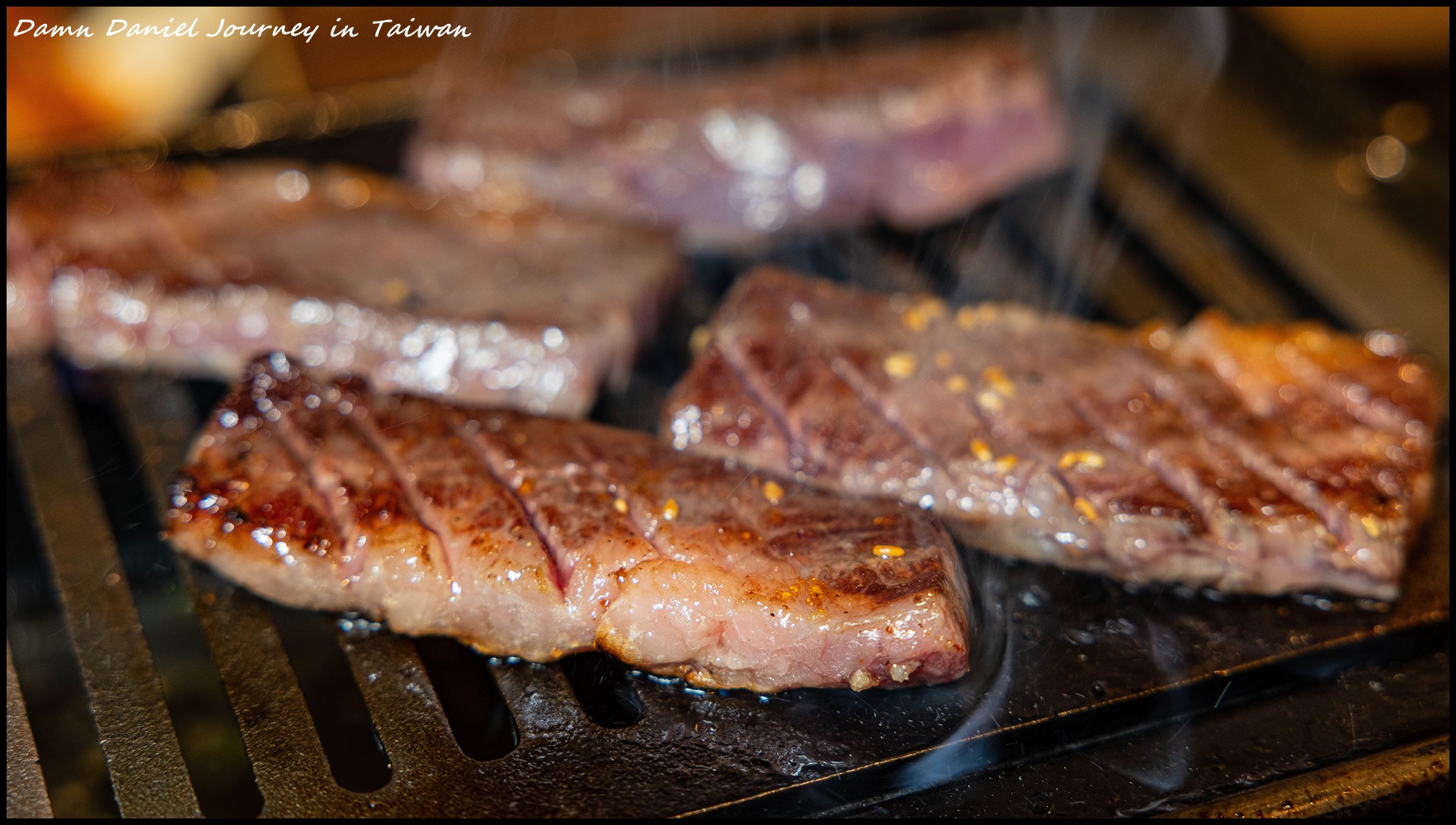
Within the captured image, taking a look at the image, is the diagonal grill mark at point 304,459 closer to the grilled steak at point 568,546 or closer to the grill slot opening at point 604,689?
the grilled steak at point 568,546

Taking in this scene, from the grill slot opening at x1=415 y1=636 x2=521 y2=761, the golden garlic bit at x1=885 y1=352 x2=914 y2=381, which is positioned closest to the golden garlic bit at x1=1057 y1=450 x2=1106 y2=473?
the golden garlic bit at x1=885 y1=352 x2=914 y2=381

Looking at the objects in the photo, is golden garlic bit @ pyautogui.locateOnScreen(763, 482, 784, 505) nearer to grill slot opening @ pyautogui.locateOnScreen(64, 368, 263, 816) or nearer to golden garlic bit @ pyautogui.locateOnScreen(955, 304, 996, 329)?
golden garlic bit @ pyautogui.locateOnScreen(955, 304, 996, 329)

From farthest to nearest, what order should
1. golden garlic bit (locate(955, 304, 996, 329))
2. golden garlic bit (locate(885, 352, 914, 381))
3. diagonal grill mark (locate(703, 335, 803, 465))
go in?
golden garlic bit (locate(955, 304, 996, 329))
golden garlic bit (locate(885, 352, 914, 381))
diagonal grill mark (locate(703, 335, 803, 465))

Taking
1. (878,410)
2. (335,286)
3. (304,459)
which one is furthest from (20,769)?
(878,410)

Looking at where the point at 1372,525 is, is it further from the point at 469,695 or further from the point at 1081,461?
the point at 469,695

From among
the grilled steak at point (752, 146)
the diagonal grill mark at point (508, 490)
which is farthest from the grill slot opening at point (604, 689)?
the grilled steak at point (752, 146)

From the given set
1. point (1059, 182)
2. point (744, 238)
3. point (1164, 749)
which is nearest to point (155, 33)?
point (744, 238)
